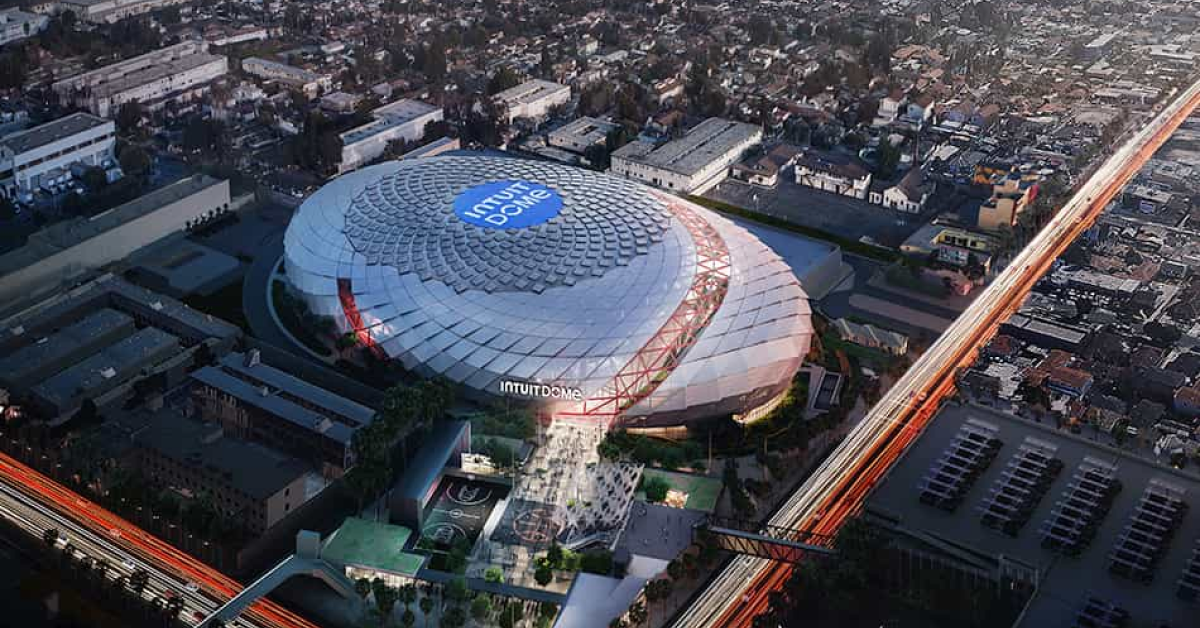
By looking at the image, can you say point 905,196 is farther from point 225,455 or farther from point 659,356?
point 225,455

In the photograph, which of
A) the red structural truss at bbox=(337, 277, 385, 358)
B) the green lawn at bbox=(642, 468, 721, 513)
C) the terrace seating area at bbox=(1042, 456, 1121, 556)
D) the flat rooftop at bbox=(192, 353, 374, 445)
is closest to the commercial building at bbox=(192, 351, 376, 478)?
the flat rooftop at bbox=(192, 353, 374, 445)

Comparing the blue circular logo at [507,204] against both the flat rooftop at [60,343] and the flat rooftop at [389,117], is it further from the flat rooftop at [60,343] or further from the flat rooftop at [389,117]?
the flat rooftop at [389,117]

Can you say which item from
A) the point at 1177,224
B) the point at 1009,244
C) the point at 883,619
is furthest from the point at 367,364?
the point at 1177,224

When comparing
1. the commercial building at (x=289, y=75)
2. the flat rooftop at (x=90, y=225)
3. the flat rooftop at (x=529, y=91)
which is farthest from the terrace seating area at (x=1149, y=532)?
the commercial building at (x=289, y=75)

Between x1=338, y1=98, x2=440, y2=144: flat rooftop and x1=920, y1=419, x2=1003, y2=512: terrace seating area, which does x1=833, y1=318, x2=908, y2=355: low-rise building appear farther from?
x1=338, y1=98, x2=440, y2=144: flat rooftop

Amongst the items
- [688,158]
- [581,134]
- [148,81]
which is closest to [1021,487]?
[688,158]

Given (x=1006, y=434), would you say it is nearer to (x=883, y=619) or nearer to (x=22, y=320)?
(x=883, y=619)
